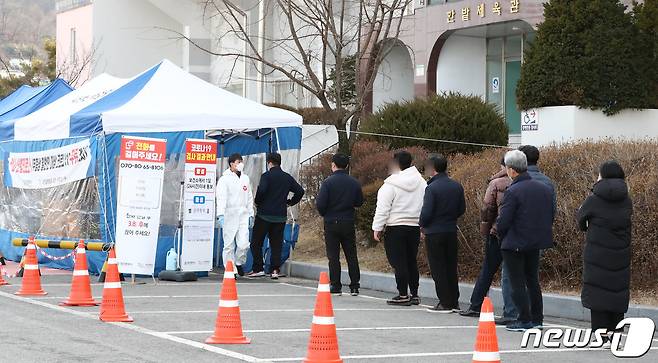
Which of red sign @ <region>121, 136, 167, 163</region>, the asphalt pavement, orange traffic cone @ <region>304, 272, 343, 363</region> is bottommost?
the asphalt pavement

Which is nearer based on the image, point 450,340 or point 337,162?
point 450,340

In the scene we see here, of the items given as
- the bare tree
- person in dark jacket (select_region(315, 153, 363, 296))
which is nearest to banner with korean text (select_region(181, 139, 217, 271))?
person in dark jacket (select_region(315, 153, 363, 296))

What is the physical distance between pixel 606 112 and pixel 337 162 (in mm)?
10455

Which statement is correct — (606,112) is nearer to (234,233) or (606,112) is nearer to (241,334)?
(234,233)

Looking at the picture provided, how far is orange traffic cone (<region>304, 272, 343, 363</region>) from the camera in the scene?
29.3 feet

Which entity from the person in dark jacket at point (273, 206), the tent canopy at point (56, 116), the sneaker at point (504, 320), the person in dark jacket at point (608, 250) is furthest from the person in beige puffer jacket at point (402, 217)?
the tent canopy at point (56, 116)

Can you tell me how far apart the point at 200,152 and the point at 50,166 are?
Result: 3.17 meters

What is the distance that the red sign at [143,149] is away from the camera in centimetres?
1645

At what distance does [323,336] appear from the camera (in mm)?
8945

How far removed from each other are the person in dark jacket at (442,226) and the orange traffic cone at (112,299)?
3.85 meters

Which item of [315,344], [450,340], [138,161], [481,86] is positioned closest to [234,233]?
[138,161]

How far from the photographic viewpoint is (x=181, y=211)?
679 inches

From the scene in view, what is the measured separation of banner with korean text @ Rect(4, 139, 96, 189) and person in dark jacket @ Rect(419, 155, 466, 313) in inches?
234

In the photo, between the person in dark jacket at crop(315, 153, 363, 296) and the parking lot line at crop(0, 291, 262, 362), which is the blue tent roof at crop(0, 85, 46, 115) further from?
the person in dark jacket at crop(315, 153, 363, 296)
